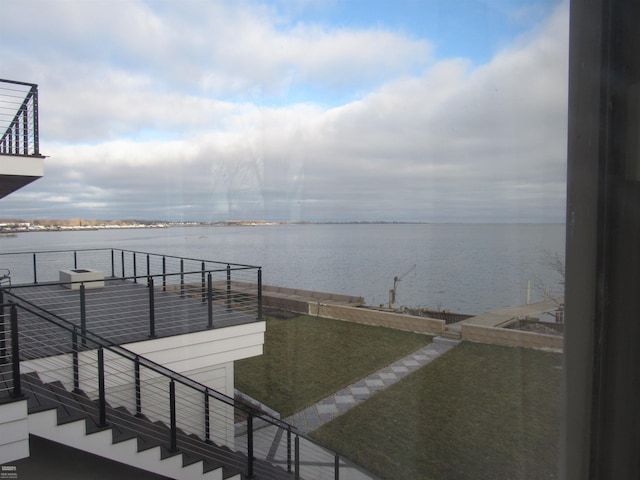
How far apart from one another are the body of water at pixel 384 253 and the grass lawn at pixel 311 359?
0.69m

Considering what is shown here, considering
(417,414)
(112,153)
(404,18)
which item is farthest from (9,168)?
(417,414)

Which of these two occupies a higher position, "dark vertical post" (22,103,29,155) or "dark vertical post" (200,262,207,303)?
"dark vertical post" (22,103,29,155)

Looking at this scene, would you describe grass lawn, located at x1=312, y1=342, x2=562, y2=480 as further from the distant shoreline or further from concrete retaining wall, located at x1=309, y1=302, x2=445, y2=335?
the distant shoreline

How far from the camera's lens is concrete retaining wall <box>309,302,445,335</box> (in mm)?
5946

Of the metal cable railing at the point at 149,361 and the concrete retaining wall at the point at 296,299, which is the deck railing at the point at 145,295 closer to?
the metal cable railing at the point at 149,361

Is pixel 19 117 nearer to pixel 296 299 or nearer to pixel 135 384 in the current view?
pixel 135 384

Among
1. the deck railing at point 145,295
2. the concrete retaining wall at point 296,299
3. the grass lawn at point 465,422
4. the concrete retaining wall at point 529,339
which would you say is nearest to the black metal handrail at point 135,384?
the deck railing at point 145,295

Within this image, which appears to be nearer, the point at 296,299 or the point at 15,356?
the point at 15,356

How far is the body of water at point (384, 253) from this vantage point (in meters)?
1.11

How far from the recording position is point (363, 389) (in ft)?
16.0

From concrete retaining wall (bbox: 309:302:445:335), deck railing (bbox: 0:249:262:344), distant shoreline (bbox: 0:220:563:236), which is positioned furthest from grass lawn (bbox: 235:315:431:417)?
distant shoreline (bbox: 0:220:563:236)

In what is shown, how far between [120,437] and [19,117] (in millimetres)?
2402

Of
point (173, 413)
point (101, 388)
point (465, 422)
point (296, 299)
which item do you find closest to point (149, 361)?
point (101, 388)

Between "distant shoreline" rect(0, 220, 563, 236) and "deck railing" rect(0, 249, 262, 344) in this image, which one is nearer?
"distant shoreline" rect(0, 220, 563, 236)
